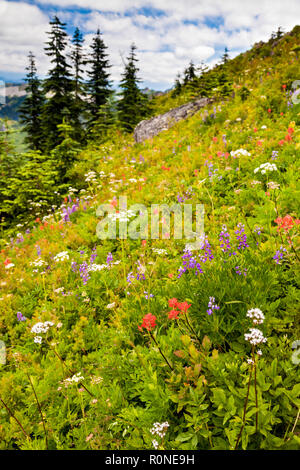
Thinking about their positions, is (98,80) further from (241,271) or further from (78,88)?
(241,271)

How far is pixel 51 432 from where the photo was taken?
2299 mm

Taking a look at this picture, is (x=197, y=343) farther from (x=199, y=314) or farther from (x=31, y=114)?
(x=31, y=114)

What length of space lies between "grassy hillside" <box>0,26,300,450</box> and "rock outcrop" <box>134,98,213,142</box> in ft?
23.6

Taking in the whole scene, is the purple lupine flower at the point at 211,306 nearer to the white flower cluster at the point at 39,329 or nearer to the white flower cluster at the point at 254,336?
the white flower cluster at the point at 254,336

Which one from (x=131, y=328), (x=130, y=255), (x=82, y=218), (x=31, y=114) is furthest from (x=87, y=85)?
(x=131, y=328)

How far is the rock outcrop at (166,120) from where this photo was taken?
12.9m

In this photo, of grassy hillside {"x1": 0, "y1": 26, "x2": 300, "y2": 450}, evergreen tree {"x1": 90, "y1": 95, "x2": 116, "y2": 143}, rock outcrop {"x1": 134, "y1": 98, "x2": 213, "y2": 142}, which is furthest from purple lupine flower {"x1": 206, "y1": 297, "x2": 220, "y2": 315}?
evergreen tree {"x1": 90, "y1": 95, "x2": 116, "y2": 143}

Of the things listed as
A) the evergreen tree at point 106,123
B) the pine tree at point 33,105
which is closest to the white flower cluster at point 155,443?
the evergreen tree at point 106,123

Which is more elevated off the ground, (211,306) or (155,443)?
(211,306)

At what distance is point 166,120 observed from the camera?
13523 millimetres

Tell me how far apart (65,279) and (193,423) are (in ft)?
11.7

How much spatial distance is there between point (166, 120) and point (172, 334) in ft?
43.2

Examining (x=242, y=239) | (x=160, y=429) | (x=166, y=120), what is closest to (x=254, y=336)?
(x=160, y=429)

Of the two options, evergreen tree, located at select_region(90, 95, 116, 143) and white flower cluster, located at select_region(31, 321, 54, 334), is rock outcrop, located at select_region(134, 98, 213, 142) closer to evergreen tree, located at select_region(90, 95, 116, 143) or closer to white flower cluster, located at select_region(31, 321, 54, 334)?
evergreen tree, located at select_region(90, 95, 116, 143)
